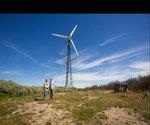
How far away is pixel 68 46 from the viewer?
→ 3994 cm

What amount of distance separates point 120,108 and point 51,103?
13.0 feet

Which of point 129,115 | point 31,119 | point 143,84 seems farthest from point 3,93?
point 143,84

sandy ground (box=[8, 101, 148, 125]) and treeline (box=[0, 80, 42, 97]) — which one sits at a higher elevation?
treeline (box=[0, 80, 42, 97])

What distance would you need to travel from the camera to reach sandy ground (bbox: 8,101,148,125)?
13305mm

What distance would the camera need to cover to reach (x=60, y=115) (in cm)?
1409

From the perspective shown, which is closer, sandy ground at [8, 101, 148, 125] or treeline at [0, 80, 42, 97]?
sandy ground at [8, 101, 148, 125]

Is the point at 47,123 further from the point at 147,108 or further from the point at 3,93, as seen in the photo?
the point at 3,93

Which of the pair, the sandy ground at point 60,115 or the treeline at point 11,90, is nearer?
the sandy ground at point 60,115

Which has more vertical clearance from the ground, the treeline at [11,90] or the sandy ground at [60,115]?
the treeline at [11,90]

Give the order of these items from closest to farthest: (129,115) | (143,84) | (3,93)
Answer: (129,115) < (3,93) < (143,84)

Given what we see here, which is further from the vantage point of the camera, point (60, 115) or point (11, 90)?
point (11, 90)

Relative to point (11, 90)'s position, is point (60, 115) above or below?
below

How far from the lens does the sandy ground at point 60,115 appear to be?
13.3 m
